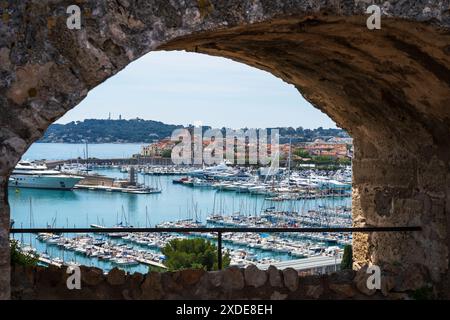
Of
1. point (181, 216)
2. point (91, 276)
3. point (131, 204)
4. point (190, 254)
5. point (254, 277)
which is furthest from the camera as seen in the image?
point (131, 204)

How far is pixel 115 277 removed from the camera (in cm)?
452

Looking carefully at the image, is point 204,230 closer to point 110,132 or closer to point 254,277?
point 254,277

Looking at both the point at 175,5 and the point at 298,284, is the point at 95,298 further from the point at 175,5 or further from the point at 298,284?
the point at 175,5

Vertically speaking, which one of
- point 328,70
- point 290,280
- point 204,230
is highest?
point 328,70

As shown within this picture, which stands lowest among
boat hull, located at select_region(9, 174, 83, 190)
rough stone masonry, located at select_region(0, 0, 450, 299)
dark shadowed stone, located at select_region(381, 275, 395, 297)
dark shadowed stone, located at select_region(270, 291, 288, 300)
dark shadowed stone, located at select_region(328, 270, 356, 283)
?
boat hull, located at select_region(9, 174, 83, 190)

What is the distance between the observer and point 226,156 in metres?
22.2

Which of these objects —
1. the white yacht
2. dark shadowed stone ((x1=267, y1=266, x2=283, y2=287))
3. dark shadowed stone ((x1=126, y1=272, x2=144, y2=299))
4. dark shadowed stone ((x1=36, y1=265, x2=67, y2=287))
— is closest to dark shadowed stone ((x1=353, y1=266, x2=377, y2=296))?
dark shadowed stone ((x1=267, y1=266, x2=283, y2=287))

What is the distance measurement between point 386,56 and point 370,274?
1.63 m

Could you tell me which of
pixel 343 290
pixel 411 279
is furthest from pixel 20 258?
pixel 411 279

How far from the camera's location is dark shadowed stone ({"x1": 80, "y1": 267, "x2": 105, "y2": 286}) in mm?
4488

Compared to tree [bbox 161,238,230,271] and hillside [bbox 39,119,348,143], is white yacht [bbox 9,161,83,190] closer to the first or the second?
hillside [bbox 39,119,348,143]

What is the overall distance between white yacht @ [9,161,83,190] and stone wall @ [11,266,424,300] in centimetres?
2493

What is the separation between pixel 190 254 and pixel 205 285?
5.79 metres

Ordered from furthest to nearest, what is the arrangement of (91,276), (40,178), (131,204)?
(131,204)
(40,178)
(91,276)
